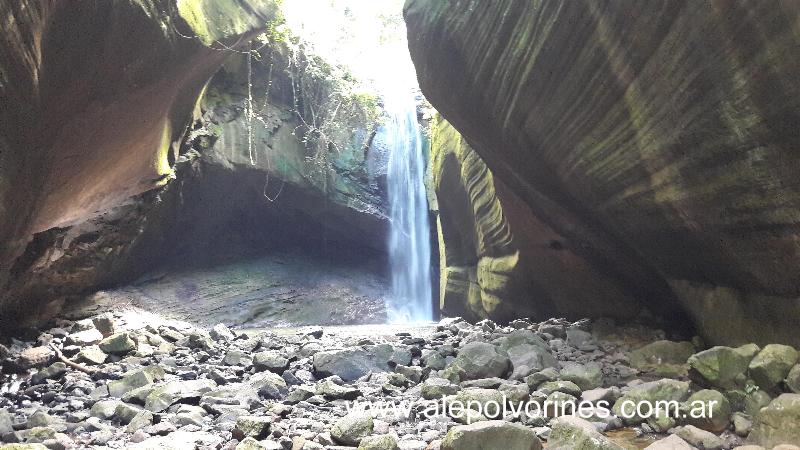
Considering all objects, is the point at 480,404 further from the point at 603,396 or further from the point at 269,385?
the point at 269,385

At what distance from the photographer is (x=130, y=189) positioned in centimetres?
766

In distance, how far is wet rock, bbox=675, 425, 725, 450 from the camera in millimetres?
2525

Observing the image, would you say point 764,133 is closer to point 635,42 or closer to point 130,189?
point 635,42

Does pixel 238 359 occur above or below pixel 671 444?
below

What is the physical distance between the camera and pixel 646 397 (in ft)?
10.2

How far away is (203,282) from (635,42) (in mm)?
11957

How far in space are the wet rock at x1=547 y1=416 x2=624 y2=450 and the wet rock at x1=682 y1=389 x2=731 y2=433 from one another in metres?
0.62

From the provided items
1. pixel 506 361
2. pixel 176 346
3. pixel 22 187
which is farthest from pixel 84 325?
pixel 506 361

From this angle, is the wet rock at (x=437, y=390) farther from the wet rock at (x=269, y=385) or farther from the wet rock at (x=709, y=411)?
the wet rock at (x=709, y=411)

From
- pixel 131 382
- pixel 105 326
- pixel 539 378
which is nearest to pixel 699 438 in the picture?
pixel 539 378

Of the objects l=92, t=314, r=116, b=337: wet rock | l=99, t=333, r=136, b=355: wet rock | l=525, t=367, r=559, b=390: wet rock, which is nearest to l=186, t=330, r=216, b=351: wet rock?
l=99, t=333, r=136, b=355: wet rock

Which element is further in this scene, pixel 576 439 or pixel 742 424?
pixel 742 424

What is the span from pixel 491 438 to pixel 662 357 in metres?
2.67

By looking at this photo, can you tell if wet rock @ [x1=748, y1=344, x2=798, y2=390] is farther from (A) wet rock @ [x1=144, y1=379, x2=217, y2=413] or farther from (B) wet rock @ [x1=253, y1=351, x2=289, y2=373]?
(B) wet rock @ [x1=253, y1=351, x2=289, y2=373]
